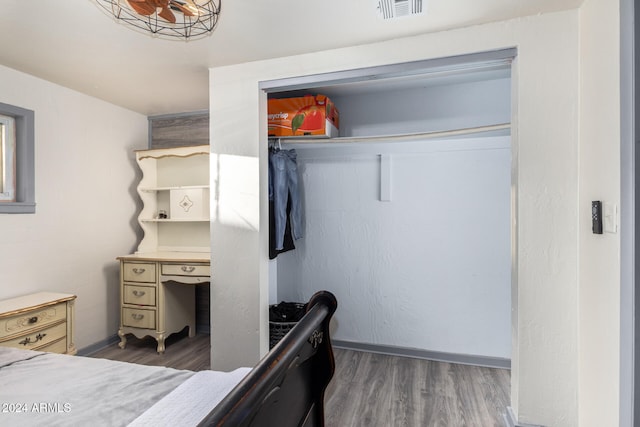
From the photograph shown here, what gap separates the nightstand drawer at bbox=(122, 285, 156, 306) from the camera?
2.93 m

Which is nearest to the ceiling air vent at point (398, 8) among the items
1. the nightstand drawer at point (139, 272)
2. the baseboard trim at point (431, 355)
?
the baseboard trim at point (431, 355)

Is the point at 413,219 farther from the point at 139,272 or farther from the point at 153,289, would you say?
the point at 139,272

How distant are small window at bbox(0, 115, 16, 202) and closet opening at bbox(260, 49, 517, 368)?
197 centimetres

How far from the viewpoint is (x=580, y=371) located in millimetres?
1694

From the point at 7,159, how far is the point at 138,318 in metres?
1.57

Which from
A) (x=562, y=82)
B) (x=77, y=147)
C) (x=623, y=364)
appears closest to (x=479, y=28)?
(x=562, y=82)

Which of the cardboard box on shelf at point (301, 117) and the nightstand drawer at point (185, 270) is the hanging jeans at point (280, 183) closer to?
the cardboard box on shelf at point (301, 117)

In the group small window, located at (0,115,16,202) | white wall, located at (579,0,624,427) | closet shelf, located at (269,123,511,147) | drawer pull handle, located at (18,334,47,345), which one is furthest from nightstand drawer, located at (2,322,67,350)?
white wall, located at (579,0,624,427)

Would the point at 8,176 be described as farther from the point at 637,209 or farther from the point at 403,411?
the point at 637,209

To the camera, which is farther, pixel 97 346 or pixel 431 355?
pixel 97 346

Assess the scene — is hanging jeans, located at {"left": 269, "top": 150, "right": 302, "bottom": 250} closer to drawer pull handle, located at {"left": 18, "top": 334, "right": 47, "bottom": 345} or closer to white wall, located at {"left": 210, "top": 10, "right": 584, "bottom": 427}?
white wall, located at {"left": 210, "top": 10, "right": 584, "bottom": 427}

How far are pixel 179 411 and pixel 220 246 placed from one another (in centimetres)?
145

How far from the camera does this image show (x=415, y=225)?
286 cm

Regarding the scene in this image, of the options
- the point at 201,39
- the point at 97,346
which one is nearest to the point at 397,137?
the point at 201,39
